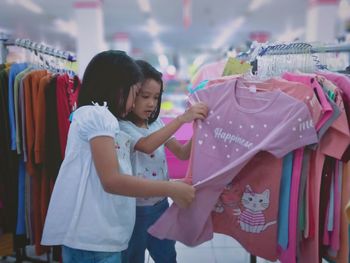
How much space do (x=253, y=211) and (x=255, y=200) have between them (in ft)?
0.15

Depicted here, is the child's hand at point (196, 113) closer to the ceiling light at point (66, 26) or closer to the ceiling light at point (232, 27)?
the ceiling light at point (66, 26)

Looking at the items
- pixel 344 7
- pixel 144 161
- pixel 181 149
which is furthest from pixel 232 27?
pixel 144 161

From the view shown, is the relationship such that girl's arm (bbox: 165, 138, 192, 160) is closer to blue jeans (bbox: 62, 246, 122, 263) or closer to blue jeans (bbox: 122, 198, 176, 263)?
blue jeans (bbox: 122, 198, 176, 263)

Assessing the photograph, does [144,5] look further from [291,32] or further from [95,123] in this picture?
[95,123]

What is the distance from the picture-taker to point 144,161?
154 centimetres

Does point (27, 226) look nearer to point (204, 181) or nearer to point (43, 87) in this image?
point (43, 87)

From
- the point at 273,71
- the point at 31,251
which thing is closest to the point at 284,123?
the point at 273,71

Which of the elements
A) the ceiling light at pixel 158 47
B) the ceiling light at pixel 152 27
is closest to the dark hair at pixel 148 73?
the ceiling light at pixel 152 27

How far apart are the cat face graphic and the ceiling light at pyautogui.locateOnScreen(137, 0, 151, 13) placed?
8.74 meters

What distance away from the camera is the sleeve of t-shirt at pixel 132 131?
4.73 feet

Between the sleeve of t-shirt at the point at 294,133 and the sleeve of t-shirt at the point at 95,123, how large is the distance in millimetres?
584

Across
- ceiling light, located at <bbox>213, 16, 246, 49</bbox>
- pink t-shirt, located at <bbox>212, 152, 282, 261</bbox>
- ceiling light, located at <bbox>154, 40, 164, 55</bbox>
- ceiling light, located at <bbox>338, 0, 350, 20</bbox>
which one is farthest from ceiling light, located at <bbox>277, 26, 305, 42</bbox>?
pink t-shirt, located at <bbox>212, 152, 282, 261</bbox>

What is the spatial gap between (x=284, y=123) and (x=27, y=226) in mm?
1572

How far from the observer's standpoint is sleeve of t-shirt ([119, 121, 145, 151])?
1.44 meters
